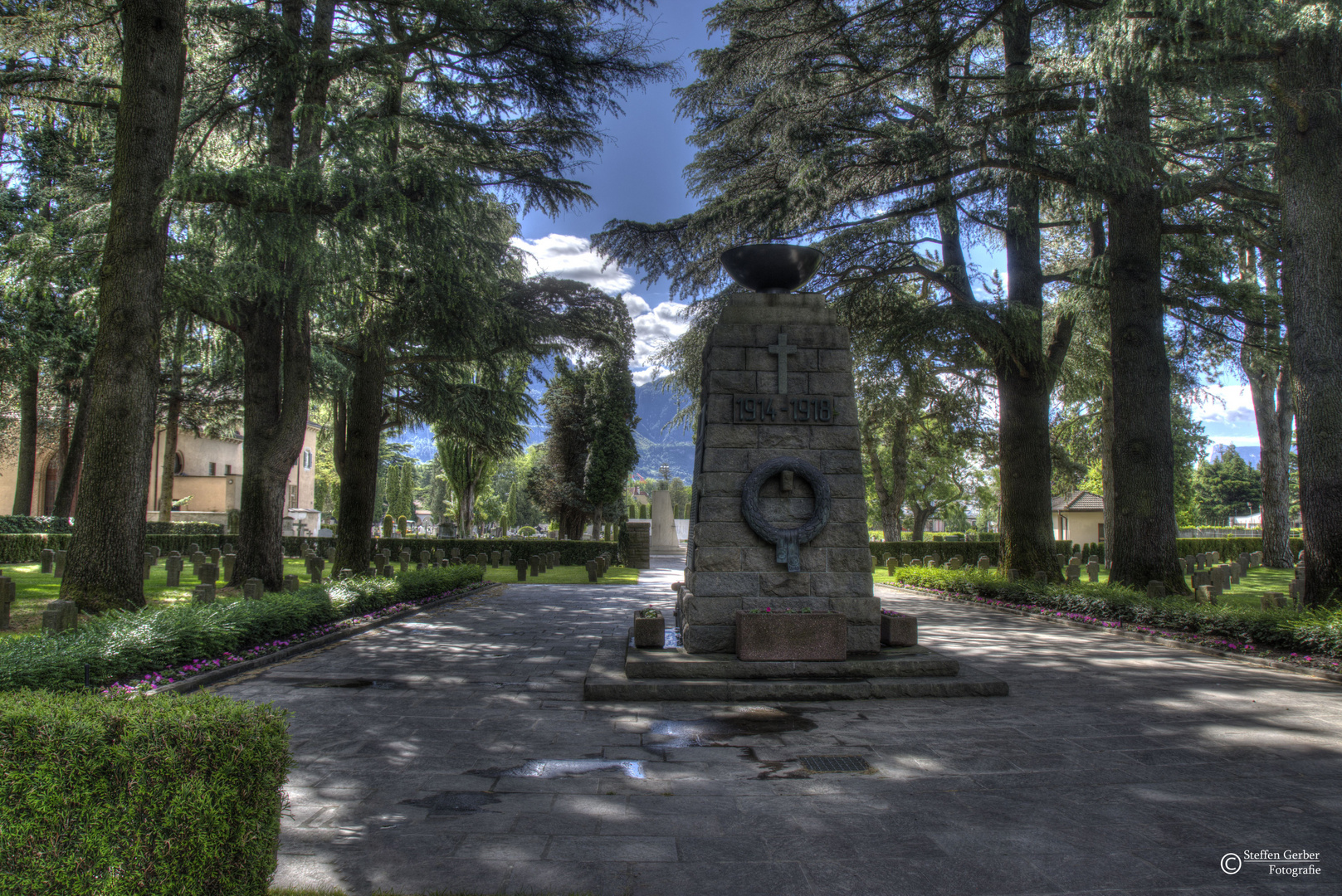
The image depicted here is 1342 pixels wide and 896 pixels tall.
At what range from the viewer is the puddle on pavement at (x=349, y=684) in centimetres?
634

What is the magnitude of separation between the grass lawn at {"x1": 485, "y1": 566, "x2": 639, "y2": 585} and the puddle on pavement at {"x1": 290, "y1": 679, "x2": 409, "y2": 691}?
1131 centimetres

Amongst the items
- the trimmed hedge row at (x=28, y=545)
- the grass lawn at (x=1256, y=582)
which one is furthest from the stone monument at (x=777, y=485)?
the trimmed hedge row at (x=28, y=545)

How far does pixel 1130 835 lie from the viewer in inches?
130

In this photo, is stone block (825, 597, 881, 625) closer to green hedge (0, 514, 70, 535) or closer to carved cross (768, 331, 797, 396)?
carved cross (768, 331, 797, 396)

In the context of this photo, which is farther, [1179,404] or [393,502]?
[393,502]

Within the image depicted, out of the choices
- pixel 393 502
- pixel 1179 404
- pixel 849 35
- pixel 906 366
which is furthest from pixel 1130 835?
pixel 393 502

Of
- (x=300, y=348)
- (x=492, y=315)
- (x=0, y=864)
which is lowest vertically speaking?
(x=0, y=864)

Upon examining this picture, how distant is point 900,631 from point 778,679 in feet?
5.66

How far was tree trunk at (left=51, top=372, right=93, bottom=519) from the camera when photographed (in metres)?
20.1

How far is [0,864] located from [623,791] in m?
2.55

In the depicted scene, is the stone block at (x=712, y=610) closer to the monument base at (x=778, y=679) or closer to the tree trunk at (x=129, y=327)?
the monument base at (x=778, y=679)

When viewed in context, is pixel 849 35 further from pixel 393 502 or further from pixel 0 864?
pixel 393 502

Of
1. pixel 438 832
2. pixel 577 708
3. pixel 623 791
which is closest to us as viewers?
pixel 438 832

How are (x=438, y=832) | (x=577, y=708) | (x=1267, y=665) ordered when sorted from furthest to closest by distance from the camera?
1. (x=1267, y=665)
2. (x=577, y=708)
3. (x=438, y=832)
